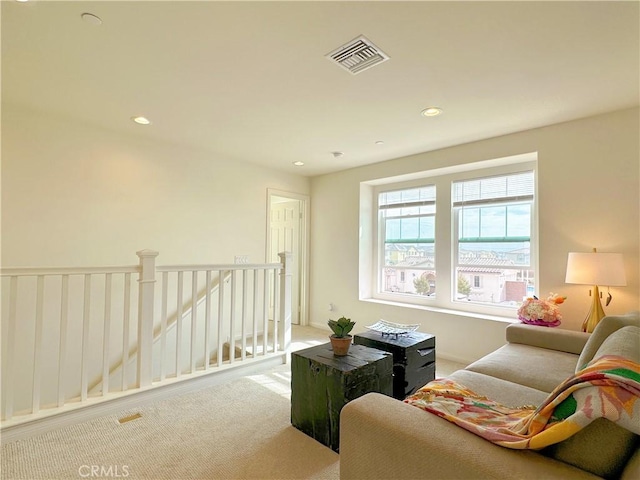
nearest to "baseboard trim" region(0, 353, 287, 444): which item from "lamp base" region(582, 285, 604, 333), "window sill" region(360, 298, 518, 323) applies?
"window sill" region(360, 298, 518, 323)

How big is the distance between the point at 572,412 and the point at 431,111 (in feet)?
7.81

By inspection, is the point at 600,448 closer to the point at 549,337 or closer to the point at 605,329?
the point at 605,329

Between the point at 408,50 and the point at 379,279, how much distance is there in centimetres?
320

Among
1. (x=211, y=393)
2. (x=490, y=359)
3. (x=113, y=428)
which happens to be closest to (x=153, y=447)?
(x=113, y=428)

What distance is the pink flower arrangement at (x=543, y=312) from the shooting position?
8.59 feet

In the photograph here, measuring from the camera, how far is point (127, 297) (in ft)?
7.59

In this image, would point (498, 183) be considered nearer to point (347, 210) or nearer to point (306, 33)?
point (347, 210)

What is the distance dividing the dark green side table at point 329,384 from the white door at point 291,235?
9.57ft

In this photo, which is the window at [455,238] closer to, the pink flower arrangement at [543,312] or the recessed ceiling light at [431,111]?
the pink flower arrangement at [543,312]

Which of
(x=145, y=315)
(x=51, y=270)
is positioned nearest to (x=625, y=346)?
(x=145, y=315)

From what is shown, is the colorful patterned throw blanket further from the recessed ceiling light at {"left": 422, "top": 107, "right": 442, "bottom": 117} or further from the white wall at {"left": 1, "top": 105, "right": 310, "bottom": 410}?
the white wall at {"left": 1, "top": 105, "right": 310, "bottom": 410}

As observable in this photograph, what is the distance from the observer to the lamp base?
97.9 inches

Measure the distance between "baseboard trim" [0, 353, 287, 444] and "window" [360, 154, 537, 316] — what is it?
2.18m

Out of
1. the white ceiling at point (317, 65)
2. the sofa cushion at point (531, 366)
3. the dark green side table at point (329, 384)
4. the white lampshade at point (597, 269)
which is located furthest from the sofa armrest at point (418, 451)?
the white lampshade at point (597, 269)
